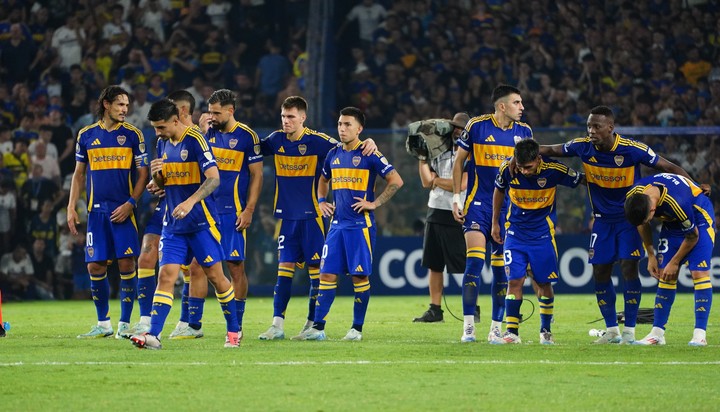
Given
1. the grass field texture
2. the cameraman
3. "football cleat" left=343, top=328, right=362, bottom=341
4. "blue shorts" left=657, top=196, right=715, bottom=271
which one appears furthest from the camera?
the cameraman

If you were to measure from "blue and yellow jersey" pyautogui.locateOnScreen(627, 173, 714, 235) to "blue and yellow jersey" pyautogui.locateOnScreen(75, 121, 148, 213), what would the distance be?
4.85 metres

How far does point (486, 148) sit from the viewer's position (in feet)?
38.5

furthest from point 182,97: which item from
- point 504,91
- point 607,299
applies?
point 607,299

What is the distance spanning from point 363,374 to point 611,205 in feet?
11.3

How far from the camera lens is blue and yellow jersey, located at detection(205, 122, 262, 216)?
11.7 metres

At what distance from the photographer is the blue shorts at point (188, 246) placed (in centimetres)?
1009

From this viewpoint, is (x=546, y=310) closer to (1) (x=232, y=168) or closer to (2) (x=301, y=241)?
(2) (x=301, y=241)

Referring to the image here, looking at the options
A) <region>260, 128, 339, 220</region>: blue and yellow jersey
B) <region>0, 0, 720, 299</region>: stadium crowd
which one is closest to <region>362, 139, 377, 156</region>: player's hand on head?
<region>260, 128, 339, 220</region>: blue and yellow jersey

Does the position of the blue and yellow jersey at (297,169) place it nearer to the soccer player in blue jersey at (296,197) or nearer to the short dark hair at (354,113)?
the soccer player in blue jersey at (296,197)

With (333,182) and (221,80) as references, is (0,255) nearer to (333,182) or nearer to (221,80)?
(221,80)

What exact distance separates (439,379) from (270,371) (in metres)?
1.25

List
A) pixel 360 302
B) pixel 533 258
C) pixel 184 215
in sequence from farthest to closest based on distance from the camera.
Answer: pixel 360 302
pixel 533 258
pixel 184 215

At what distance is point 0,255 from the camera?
19.0 m

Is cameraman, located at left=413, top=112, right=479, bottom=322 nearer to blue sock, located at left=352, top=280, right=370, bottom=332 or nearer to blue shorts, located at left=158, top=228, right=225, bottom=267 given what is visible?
blue sock, located at left=352, top=280, right=370, bottom=332
